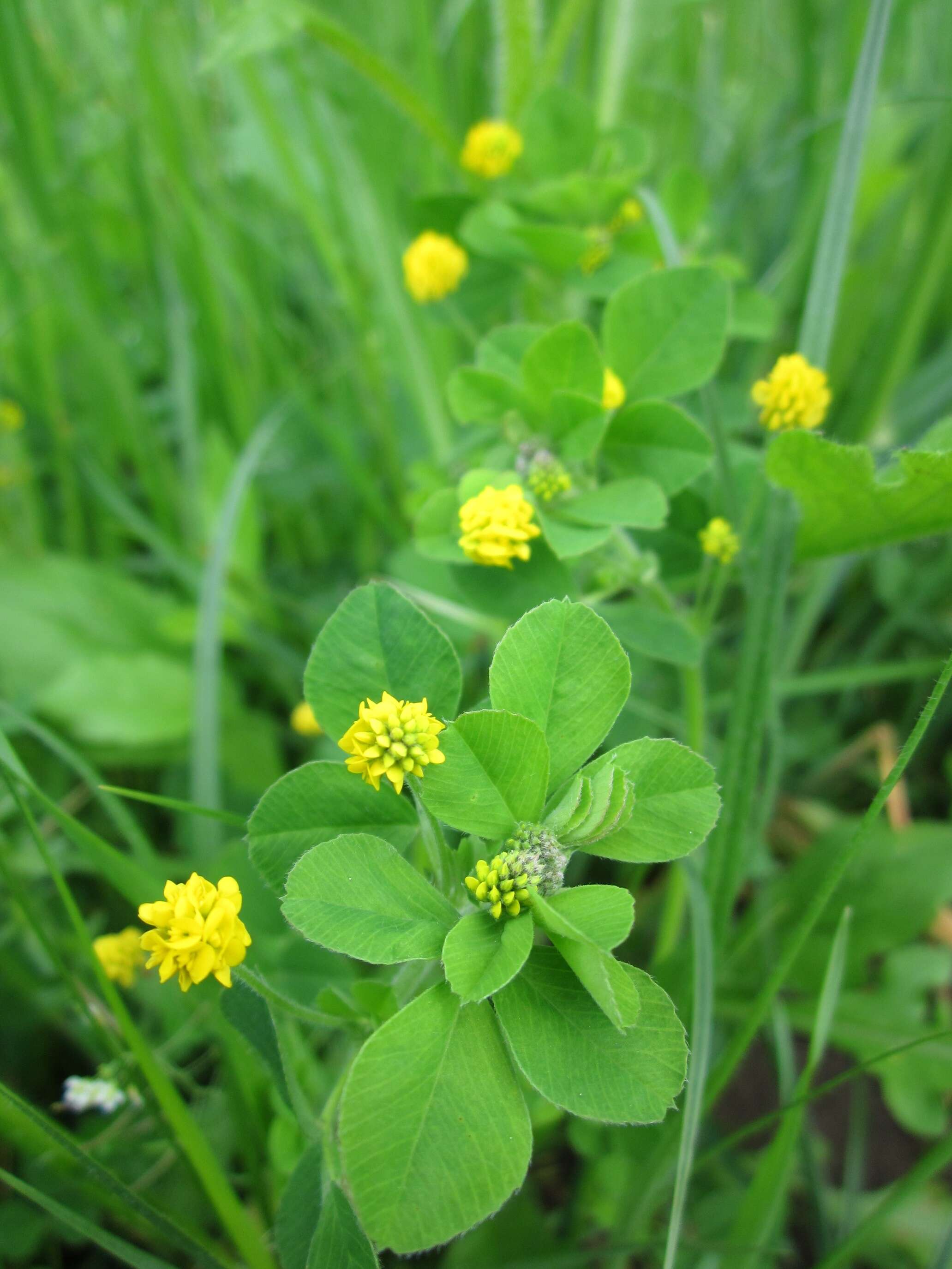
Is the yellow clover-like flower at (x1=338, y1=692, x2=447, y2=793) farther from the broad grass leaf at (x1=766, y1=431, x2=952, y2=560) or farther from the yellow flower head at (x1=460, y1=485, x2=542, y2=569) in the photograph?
the broad grass leaf at (x1=766, y1=431, x2=952, y2=560)

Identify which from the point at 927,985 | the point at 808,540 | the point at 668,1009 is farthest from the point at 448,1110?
the point at 927,985

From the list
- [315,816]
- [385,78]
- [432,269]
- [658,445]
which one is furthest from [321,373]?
[315,816]

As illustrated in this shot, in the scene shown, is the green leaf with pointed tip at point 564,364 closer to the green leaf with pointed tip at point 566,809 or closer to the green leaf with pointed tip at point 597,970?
the green leaf with pointed tip at point 566,809

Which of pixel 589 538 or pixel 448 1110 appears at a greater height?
pixel 589 538

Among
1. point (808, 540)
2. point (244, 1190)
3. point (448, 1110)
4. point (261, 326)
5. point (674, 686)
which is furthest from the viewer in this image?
point (261, 326)

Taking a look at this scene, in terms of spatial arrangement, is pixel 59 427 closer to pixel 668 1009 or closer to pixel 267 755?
pixel 267 755

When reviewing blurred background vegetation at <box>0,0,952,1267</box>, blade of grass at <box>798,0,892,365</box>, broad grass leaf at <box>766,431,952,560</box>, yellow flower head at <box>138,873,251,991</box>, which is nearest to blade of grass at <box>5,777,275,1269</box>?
yellow flower head at <box>138,873,251,991</box>
